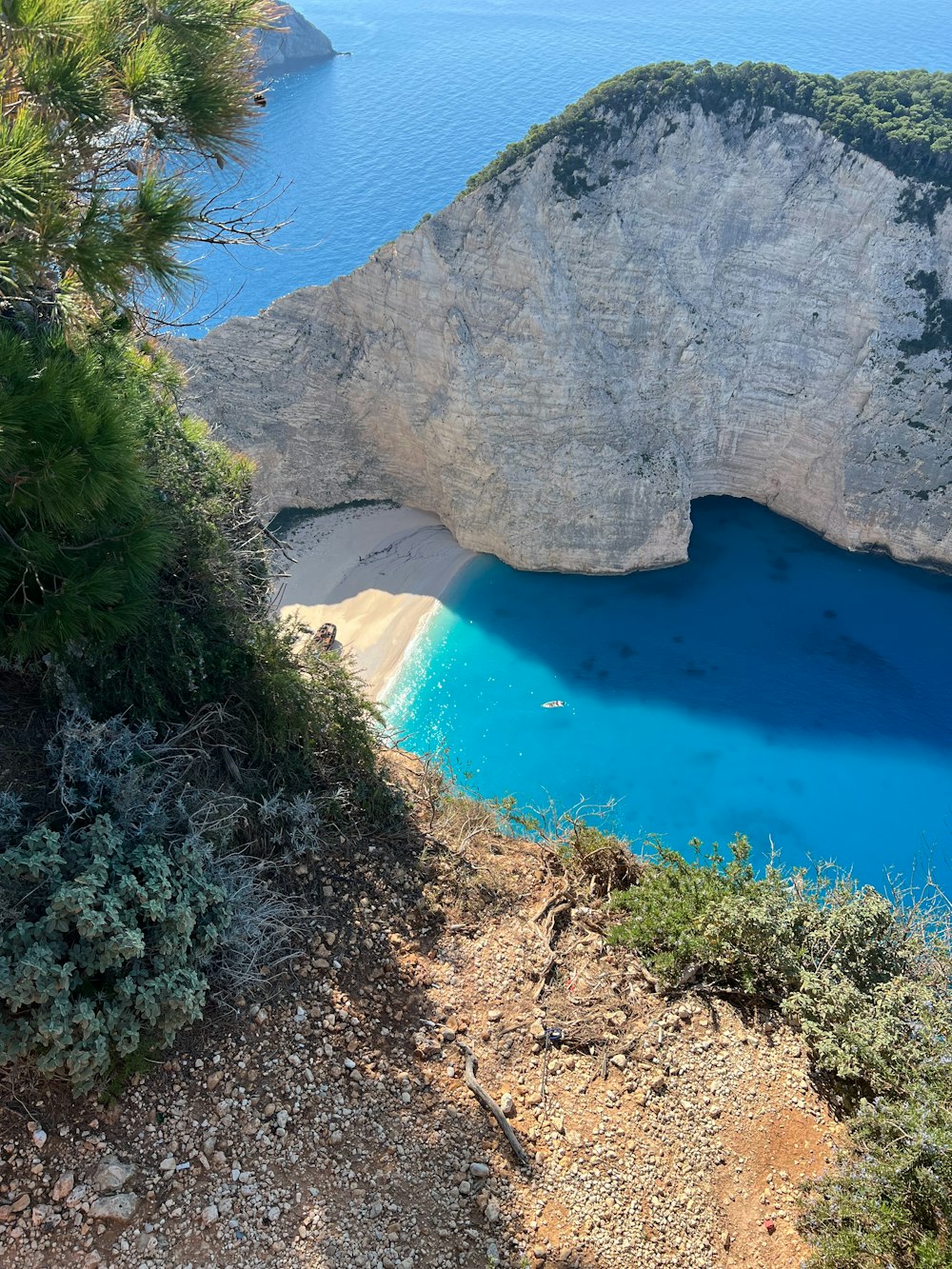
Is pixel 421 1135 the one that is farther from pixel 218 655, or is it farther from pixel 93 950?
pixel 218 655

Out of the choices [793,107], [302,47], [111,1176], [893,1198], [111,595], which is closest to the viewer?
[111,1176]

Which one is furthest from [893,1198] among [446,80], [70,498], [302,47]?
[302,47]

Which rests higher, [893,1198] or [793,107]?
[793,107]

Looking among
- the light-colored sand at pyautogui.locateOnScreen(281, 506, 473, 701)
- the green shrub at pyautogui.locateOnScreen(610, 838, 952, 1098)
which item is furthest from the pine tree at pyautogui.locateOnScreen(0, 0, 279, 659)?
the light-colored sand at pyautogui.locateOnScreen(281, 506, 473, 701)

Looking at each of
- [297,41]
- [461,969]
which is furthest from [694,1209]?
[297,41]

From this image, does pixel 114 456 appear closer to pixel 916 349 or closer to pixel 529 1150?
pixel 529 1150

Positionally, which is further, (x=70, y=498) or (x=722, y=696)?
(x=722, y=696)

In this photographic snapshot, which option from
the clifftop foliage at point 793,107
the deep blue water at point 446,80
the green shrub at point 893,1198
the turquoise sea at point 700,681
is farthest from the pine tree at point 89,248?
the deep blue water at point 446,80
